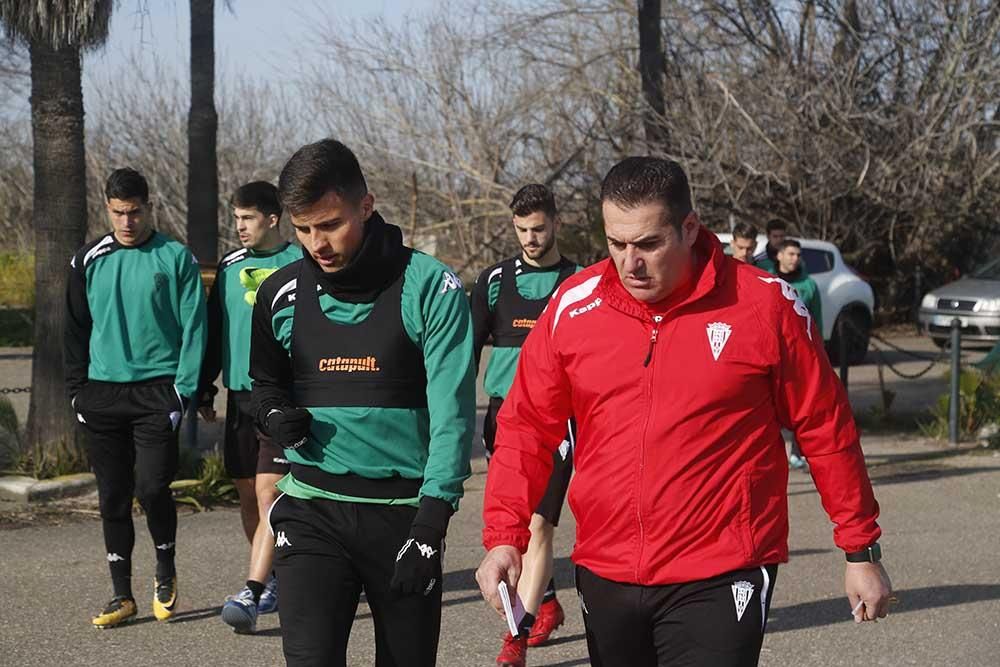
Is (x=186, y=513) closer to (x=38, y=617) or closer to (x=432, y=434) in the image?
(x=38, y=617)

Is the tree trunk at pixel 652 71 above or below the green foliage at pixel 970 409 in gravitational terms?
above

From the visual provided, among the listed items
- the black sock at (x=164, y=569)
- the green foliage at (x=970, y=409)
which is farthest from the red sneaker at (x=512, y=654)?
the green foliage at (x=970, y=409)

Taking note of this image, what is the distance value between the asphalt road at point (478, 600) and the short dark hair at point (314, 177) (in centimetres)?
279

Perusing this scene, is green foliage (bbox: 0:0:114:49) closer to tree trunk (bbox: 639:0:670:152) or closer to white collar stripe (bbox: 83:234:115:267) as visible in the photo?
white collar stripe (bbox: 83:234:115:267)

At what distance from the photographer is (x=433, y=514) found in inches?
153

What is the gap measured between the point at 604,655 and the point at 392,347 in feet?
3.44

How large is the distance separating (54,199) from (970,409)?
302 inches

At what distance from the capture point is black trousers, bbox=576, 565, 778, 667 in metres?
3.49

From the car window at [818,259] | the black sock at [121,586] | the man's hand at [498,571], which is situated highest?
the man's hand at [498,571]

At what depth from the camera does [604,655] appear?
3.64m

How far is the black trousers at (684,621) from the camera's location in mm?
3494

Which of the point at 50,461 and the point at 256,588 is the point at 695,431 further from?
the point at 50,461

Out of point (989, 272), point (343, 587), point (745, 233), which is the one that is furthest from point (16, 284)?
point (343, 587)

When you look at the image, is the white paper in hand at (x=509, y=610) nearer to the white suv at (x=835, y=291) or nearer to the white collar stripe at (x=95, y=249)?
the white collar stripe at (x=95, y=249)
